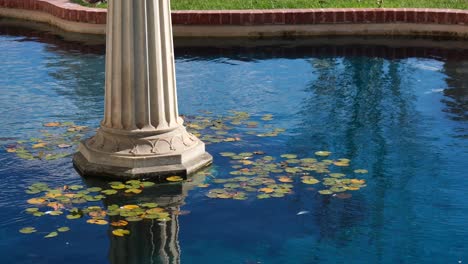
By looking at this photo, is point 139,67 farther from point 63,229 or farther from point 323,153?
point 323,153

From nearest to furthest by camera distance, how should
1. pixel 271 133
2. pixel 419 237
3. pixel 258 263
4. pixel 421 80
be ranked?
1. pixel 258 263
2. pixel 419 237
3. pixel 271 133
4. pixel 421 80

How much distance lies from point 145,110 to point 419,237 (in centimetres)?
249

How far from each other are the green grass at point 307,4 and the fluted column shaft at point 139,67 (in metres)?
6.73

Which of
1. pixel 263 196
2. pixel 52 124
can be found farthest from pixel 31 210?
pixel 52 124

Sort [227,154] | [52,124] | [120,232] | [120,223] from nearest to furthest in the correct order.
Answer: [120,232]
[120,223]
[227,154]
[52,124]

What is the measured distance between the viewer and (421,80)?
39.3ft

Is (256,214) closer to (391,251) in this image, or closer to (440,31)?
(391,251)

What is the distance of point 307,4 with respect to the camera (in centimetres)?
1510

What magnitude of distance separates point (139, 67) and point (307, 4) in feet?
24.0

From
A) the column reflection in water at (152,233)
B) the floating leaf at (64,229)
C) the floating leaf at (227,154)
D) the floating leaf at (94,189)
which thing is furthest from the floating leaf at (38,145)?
the floating leaf at (64,229)

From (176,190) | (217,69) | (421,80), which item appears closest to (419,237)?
(176,190)

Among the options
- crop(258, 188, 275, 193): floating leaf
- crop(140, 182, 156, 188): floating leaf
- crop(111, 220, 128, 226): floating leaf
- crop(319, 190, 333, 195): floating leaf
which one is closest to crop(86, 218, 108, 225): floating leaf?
crop(111, 220, 128, 226): floating leaf

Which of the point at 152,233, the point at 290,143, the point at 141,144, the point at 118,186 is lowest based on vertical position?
the point at 152,233

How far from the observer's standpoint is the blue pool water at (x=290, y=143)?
6.85m
